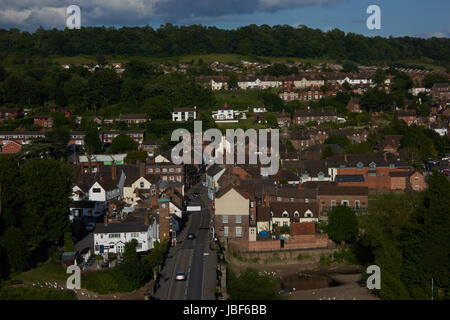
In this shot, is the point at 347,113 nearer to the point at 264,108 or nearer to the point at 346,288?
the point at 264,108

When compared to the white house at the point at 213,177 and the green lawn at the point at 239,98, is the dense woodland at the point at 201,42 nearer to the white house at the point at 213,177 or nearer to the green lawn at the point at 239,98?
the green lawn at the point at 239,98

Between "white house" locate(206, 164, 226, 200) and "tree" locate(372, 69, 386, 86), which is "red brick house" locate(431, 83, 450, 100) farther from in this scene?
"white house" locate(206, 164, 226, 200)

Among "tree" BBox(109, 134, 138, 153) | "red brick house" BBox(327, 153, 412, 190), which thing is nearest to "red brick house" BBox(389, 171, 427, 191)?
"red brick house" BBox(327, 153, 412, 190)

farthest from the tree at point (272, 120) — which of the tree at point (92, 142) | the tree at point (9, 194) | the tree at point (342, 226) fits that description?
the tree at point (9, 194)

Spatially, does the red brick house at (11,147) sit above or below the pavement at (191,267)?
above

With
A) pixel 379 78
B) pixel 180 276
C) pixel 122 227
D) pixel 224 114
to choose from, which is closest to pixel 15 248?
pixel 122 227

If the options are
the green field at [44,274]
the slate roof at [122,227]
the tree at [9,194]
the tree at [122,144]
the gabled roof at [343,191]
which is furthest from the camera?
the tree at [122,144]
